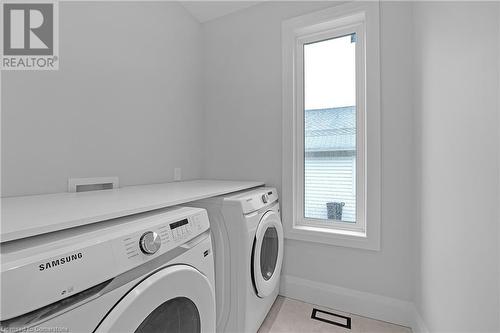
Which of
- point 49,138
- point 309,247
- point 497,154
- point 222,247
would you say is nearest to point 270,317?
point 309,247

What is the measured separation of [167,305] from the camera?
0.76 meters

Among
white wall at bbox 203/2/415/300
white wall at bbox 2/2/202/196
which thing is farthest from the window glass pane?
white wall at bbox 2/2/202/196

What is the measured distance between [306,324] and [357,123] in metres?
1.42

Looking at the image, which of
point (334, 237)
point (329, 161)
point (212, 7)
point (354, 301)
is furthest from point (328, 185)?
point (212, 7)

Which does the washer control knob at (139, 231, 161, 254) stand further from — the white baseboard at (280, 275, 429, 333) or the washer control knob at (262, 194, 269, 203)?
the white baseboard at (280, 275, 429, 333)

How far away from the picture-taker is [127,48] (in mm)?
1623

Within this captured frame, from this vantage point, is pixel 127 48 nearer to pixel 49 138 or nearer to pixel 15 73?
pixel 15 73

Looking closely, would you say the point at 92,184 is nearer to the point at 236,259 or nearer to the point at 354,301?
the point at 236,259

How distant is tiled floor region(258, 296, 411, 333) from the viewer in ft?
5.00

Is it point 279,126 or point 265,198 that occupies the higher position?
point 279,126

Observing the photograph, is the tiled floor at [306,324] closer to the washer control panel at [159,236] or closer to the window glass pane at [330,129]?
the window glass pane at [330,129]

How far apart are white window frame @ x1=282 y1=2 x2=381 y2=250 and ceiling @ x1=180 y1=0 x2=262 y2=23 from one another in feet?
1.49

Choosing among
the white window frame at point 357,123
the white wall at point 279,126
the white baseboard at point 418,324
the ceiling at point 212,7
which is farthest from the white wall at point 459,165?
the ceiling at point 212,7

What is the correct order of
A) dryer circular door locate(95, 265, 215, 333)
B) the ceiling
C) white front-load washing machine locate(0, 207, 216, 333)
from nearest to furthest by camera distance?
white front-load washing machine locate(0, 207, 216, 333) < dryer circular door locate(95, 265, 215, 333) < the ceiling
